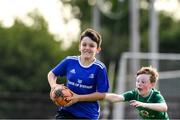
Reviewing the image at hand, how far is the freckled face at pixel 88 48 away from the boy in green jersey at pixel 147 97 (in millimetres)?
601

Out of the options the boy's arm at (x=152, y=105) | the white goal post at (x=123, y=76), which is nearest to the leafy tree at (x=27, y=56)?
the white goal post at (x=123, y=76)

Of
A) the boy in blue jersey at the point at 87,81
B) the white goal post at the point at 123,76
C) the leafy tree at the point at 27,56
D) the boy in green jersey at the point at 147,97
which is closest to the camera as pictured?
the boy in blue jersey at the point at 87,81

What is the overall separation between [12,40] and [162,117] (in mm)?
42616

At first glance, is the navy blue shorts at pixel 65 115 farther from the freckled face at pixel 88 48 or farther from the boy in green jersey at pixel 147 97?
the freckled face at pixel 88 48

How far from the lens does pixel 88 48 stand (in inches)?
433

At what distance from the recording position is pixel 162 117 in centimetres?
1135

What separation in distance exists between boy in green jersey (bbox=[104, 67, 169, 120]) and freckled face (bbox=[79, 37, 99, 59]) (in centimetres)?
60

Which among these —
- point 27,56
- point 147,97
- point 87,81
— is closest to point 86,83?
point 87,81

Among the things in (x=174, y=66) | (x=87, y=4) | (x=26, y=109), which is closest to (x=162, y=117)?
(x=174, y=66)

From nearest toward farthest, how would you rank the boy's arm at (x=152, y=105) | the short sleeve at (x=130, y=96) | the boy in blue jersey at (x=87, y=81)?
the boy's arm at (x=152, y=105) < the boy in blue jersey at (x=87, y=81) < the short sleeve at (x=130, y=96)

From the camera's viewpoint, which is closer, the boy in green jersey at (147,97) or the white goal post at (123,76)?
the boy in green jersey at (147,97)

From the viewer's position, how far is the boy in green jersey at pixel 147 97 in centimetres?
1113

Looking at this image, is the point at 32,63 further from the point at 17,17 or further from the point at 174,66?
the point at 174,66

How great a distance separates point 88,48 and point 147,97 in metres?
1.06
